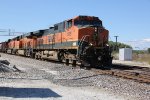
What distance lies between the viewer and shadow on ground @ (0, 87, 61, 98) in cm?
1058

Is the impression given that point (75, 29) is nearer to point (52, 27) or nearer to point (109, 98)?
point (52, 27)

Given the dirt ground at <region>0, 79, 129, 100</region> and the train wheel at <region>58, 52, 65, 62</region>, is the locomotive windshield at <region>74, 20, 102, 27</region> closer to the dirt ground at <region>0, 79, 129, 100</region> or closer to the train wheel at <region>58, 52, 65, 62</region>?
the train wheel at <region>58, 52, 65, 62</region>

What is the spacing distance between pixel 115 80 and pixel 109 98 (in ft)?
15.3

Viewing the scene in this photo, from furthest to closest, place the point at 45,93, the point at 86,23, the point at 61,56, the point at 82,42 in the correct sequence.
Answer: the point at 61,56 → the point at 86,23 → the point at 82,42 → the point at 45,93

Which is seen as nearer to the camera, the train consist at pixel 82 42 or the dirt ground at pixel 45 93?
the dirt ground at pixel 45 93

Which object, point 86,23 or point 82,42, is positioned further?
point 86,23

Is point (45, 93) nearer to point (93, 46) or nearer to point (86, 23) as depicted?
point (93, 46)

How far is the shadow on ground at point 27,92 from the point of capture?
34.7 feet

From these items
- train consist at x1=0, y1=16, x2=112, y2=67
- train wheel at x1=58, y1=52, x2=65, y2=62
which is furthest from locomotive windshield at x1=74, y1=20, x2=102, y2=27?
train wheel at x1=58, y1=52, x2=65, y2=62

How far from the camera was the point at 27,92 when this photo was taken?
37.2ft

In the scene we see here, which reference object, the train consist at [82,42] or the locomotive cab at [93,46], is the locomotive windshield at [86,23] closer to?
the train consist at [82,42]

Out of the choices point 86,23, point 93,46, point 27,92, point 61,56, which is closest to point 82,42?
point 93,46

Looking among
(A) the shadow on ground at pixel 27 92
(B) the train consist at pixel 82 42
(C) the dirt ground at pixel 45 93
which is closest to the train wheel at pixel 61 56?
(B) the train consist at pixel 82 42

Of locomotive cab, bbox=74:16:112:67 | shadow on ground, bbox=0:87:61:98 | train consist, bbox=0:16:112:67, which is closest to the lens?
shadow on ground, bbox=0:87:61:98
